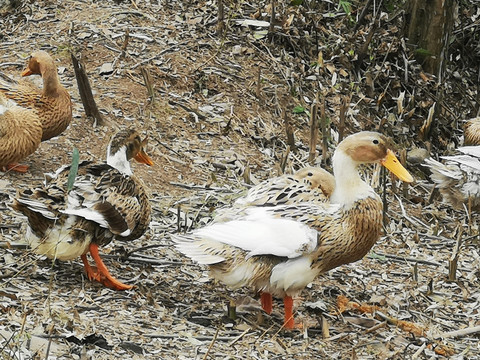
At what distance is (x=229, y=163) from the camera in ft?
23.9

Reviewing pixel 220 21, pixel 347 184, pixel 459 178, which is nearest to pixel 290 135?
pixel 459 178

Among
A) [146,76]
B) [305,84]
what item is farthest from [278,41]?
[146,76]

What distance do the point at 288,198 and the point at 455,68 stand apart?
17.8ft

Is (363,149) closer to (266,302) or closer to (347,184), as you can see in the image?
(347,184)

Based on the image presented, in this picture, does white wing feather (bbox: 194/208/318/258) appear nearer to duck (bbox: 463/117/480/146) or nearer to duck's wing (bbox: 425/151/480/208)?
duck's wing (bbox: 425/151/480/208)

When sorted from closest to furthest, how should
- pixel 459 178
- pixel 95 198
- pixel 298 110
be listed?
1. pixel 95 198
2. pixel 459 178
3. pixel 298 110

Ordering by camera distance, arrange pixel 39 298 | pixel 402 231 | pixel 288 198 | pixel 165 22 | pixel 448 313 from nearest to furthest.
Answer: pixel 39 298 < pixel 288 198 < pixel 448 313 < pixel 402 231 < pixel 165 22

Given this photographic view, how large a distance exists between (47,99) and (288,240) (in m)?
2.88

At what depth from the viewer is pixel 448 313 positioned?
18.5ft

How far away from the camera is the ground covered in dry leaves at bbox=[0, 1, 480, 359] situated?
4762mm

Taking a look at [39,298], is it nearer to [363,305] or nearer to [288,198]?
[288,198]

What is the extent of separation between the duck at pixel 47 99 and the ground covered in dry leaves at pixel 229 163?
285mm

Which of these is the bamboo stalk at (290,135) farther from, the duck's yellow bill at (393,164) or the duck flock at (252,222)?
the duck's yellow bill at (393,164)

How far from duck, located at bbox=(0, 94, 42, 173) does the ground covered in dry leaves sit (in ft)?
0.58
